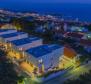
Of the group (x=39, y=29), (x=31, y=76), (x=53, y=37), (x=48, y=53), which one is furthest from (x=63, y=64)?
(x=39, y=29)

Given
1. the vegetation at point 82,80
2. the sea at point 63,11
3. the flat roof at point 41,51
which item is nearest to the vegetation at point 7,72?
the flat roof at point 41,51

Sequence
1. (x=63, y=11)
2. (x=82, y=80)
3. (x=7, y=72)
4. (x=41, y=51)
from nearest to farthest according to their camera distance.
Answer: (x=82, y=80) < (x=7, y=72) < (x=41, y=51) < (x=63, y=11)

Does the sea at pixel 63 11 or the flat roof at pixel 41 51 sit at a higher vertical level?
the flat roof at pixel 41 51

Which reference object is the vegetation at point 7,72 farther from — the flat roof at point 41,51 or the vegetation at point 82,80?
the vegetation at point 82,80

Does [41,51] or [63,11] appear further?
[63,11]

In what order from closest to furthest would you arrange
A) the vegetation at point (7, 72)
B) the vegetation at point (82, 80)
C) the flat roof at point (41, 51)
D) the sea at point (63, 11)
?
the vegetation at point (82, 80)
the vegetation at point (7, 72)
the flat roof at point (41, 51)
the sea at point (63, 11)

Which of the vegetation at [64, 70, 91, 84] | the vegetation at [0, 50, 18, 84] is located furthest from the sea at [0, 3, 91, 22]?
the vegetation at [64, 70, 91, 84]

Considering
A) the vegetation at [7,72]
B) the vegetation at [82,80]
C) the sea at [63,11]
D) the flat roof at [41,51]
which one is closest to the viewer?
the vegetation at [82,80]

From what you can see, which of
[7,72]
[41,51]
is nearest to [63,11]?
[41,51]

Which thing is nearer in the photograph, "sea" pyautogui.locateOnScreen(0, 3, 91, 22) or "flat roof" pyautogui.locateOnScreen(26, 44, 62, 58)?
"flat roof" pyautogui.locateOnScreen(26, 44, 62, 58)

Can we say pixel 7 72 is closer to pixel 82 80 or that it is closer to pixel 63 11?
pixel 82 80

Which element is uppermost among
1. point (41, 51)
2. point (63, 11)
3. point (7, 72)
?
point (41, 51)

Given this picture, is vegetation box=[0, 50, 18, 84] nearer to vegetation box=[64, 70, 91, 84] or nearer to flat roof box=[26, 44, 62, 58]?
flat roof box=[26, 44, 62, 58]
